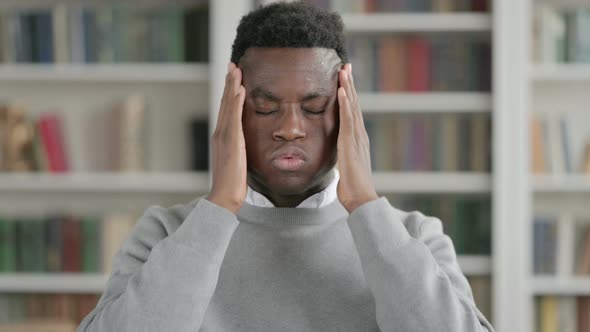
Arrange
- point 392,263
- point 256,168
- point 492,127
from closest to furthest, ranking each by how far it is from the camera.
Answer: point 392,263 < point 256,168 < point 492,127

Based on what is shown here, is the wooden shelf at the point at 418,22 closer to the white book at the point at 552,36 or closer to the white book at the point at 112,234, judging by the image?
the white book at the point at 552,36

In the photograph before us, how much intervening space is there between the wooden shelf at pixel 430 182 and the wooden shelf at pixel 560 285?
39cm

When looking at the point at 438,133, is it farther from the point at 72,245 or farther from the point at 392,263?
the point at 392,263

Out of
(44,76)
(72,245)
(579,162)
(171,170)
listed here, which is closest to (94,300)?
(72,245)

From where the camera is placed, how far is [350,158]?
1.17 m

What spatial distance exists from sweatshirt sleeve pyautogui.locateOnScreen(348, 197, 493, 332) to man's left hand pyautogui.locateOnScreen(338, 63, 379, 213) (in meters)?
0.03

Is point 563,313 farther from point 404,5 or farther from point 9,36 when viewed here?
point 9,36

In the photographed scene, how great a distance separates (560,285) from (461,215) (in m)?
0.44

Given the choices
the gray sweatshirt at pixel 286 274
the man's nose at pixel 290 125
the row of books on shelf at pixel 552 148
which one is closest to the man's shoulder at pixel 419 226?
the gray sweatshirt at pixel 286 274

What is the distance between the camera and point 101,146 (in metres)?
3.24

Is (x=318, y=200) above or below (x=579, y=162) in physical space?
above

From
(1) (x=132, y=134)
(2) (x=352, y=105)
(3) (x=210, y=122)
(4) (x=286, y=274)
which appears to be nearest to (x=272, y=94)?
(2) (x=352, y=105)

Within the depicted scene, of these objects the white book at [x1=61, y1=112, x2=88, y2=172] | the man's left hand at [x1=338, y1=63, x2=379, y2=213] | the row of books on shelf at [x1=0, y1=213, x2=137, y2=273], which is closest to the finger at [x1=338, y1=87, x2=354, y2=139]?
the man's left hand at [x1=338, y1=63, x2=379, y2=213]

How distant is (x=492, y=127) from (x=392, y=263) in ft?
6.82
